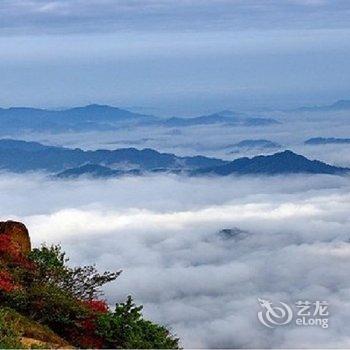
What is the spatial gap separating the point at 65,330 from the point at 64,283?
5.16m

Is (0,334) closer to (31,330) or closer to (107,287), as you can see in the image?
(31,330)

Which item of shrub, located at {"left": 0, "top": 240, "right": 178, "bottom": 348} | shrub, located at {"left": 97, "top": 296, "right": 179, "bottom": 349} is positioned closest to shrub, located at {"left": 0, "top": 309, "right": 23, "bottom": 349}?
shrub, located at {"left": 0, "top": 240, "right": 178, "bottom": 348}

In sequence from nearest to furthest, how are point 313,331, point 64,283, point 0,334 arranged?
point 0,334 → point 64,283 → point 313,331

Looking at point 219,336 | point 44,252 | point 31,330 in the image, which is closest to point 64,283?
point 44,252

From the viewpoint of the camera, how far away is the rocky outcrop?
1534 inches

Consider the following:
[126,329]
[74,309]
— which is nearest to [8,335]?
[126,329]

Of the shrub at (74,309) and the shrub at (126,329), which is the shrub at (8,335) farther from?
the shrub at (126,329)

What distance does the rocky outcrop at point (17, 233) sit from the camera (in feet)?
128

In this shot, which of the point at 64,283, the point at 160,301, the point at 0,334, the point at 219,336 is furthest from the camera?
the point at 160,301

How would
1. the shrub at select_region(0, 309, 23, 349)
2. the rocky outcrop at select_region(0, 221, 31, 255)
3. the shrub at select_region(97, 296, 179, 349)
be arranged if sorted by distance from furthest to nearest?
the rocky outcrop at select_region(0, 221, 31, 255) < the shrub at select_region(97, 296, 179, 349) < the shrub at select_region(0, 309, 23, 349)

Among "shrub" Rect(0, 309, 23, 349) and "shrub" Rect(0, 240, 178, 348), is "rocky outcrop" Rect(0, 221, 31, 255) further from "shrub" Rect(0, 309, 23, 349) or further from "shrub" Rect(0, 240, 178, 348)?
"shrub" Rect(0, 309, 23, 349)

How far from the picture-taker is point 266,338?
153 meters

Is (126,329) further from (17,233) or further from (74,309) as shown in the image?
(17,233)

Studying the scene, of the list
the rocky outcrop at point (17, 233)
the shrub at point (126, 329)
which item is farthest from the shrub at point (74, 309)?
the rocky outcrop at point (17, 233)
